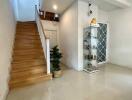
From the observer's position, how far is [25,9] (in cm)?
674

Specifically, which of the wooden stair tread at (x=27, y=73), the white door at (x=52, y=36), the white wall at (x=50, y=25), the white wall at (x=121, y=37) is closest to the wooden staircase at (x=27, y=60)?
the wooden stair tread at (x=27, y=73)

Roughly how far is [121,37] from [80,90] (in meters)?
3.61

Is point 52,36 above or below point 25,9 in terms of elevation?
below

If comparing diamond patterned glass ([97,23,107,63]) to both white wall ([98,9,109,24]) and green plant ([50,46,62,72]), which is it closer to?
white wall ([98,9,109,24])

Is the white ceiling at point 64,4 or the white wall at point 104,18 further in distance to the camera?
the white wall at point 104,18

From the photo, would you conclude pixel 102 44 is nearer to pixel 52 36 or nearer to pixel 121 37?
pixel 121 37

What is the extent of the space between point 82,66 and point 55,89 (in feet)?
6.62

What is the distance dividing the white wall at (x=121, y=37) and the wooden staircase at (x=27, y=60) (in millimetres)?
3582

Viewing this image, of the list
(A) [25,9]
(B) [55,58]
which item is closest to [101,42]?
(B) [55,58]

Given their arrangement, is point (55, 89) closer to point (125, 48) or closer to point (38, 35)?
point (38, 35)

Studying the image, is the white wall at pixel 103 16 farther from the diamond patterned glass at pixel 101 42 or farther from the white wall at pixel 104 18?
the diamond patterned glass at pixel 101 42

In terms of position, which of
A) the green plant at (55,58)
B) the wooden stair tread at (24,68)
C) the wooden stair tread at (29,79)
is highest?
the green plant at (55,58)

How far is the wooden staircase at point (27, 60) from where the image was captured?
345cm

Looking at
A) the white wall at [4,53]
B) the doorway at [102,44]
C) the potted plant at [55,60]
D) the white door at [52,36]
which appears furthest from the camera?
the white door at [52,36]
